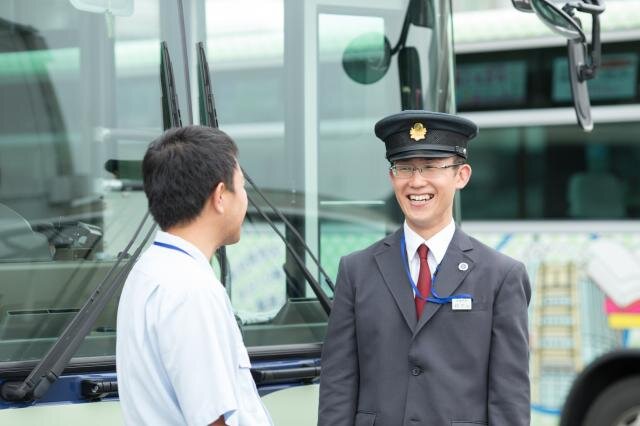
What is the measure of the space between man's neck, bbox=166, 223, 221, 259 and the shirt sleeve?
0.53 feet

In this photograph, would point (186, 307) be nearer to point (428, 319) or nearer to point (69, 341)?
point (428, 319)

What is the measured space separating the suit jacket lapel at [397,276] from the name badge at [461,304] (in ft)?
0.33

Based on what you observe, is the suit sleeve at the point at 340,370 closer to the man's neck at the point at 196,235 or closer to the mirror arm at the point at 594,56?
the man's neck at the point at 196,235

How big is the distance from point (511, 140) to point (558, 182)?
419 millimetres

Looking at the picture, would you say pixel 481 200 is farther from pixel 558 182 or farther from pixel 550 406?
pixel 550 406

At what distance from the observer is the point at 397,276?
2.68 m

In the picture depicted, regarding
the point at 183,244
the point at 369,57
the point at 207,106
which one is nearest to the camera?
the point at 183,244

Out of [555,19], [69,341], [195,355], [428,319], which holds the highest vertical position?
[555,19]

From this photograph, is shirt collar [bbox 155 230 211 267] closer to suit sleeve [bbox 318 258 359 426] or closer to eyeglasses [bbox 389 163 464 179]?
suit sleeve [bbox 318 258 359 426]

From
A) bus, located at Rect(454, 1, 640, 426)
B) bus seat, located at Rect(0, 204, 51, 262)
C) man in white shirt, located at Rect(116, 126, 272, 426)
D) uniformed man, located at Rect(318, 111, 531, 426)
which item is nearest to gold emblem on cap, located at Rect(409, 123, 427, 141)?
uniformed man, located at Rect(318, 111, 531, 426)

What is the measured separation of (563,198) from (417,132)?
15.2 ft

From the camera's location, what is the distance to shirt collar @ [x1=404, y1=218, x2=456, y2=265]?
2.69 m

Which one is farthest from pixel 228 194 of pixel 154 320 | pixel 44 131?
pixel 44 131

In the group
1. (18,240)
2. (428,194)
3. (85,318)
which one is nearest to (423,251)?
(428,194)
